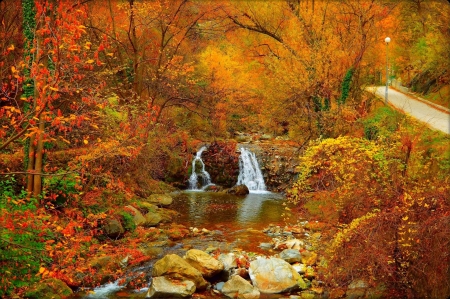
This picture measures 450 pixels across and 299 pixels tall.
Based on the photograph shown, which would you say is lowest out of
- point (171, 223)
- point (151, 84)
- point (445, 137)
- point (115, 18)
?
point (171, 223)

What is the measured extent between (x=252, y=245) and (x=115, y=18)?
12319 mm

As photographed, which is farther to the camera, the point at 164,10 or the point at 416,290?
the point at 164,10

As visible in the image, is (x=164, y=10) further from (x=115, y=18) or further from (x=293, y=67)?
(x=293, y=67)

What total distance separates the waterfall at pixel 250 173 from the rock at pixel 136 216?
9151mm

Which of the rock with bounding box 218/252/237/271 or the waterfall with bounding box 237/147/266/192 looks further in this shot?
the waterfall with bounding box 237/147/266/192

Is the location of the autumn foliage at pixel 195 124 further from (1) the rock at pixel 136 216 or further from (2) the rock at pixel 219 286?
(2) the rock at pixel 219 286

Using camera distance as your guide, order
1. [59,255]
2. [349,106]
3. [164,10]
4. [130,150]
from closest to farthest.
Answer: [59,255] → [130,150] → [349,106] → [164,10]

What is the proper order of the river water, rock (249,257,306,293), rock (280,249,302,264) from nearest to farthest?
rock (249,257,306,293), rock (280,249,302,264), the river water

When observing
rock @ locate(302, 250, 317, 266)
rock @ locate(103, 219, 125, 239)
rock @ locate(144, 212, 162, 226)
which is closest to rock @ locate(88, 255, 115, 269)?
rock @ locate(103, 219, 125, 239)

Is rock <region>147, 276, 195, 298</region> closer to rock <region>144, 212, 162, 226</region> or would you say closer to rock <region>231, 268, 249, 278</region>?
rock <region>231, 268, 249, 278</region>

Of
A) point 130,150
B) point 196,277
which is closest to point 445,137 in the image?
point 196,277

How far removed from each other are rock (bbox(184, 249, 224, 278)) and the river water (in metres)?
0.76

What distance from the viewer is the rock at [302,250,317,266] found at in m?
9.77

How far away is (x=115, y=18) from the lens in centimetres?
1794
